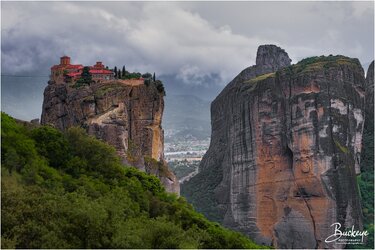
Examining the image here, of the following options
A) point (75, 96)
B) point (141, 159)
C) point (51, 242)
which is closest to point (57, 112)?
→ point (75, 96)

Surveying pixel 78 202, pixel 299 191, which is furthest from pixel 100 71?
pixel 78 202

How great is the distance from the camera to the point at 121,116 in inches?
1766

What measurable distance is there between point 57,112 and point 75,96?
2.71 m

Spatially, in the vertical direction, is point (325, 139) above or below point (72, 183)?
above

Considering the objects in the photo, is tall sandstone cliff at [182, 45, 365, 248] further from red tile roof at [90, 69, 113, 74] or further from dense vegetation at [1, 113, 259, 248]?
dense vegetation at [1, 113, 259, 248]

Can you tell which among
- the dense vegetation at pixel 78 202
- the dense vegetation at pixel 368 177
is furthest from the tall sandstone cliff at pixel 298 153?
the dense vegetation at pixel 78 202

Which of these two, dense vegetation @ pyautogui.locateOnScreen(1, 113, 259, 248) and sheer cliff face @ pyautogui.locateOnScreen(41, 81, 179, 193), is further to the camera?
sheer cliff face @ pyautogui.locateOnScreen(41, 81, 179, 193)

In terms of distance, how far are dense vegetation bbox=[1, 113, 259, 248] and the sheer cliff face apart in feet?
30.0

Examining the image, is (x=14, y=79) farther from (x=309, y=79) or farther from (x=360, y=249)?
(x=360, y=249)

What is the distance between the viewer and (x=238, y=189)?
6612 centimetres

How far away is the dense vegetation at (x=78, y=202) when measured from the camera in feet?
61.7

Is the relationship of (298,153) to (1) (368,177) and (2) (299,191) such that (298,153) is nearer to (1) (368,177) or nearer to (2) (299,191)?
(2) (299,191)

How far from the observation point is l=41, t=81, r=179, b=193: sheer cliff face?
4381 centimetres

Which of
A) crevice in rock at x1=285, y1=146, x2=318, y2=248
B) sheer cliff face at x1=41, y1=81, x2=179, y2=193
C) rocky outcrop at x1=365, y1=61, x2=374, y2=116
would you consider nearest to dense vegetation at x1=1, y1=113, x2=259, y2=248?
sheer cliff face at x1=41, y1=81, x2=179, y2=193
